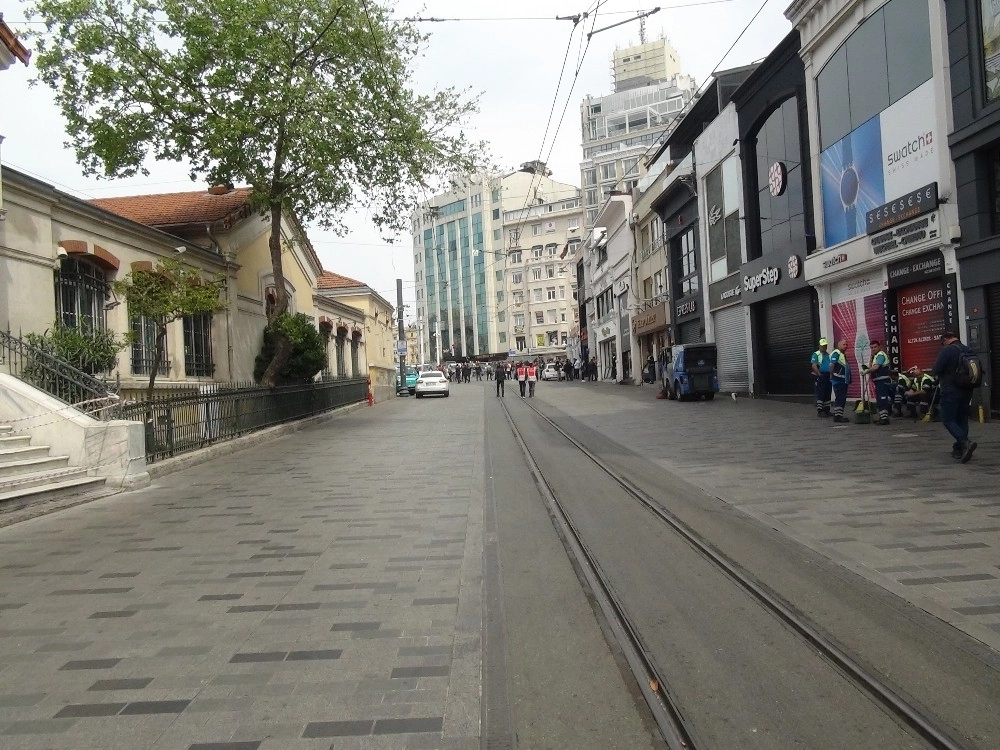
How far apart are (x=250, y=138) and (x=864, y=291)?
48.6 feet

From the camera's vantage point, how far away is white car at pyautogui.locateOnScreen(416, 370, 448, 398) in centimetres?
4191

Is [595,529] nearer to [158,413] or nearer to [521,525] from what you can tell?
[521,525]

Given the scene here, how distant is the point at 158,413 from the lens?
13258mm

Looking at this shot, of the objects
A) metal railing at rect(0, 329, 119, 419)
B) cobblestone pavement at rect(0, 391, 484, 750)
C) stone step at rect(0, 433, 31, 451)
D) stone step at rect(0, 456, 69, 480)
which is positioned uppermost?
metal railing at rect(0, 329, 119, 419)

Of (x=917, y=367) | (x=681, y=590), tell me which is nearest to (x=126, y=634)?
(x=681, y=590)

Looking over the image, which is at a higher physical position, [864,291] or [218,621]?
[864,291]

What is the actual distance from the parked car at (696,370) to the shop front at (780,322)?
4.54ft

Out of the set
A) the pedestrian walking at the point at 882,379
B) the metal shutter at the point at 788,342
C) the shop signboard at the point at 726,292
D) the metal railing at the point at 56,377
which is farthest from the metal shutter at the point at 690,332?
the metal railing at the point at 56,377

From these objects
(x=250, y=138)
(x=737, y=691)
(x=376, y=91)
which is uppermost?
(x=376, y=91)

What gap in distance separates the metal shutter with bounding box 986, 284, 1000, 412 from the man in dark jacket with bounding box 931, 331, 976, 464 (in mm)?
4671

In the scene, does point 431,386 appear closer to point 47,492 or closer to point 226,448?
point 226,448

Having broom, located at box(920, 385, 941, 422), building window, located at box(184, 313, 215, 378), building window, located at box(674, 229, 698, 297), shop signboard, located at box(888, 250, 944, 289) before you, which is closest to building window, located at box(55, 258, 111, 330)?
building window, located at box(184, 313, 215, 378)

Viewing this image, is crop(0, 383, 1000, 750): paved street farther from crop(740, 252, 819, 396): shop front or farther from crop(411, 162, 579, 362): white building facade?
crop(411, 162, 579, 362): white building facade

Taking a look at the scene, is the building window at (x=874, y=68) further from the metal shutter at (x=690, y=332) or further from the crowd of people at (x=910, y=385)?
the metal shutter at (x=690, y=332)
